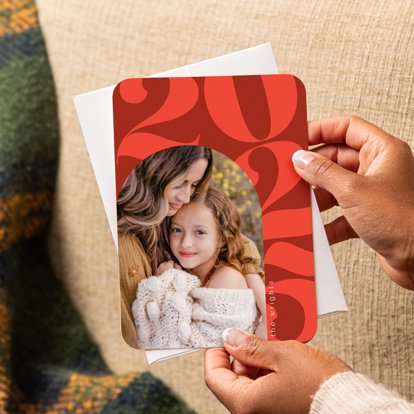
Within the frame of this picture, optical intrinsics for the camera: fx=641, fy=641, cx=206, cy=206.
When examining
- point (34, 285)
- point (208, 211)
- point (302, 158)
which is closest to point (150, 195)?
point (208, 211)

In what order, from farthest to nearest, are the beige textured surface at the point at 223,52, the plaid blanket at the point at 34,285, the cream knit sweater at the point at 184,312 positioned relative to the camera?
the plaid blanket at the point at 34,285 < the beige textured surface at the point at 223,52 < the cream knit sweater at the point at 184,312

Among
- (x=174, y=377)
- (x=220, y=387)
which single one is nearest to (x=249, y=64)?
(x=220, y=387)

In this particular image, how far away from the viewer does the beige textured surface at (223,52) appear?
886 mm

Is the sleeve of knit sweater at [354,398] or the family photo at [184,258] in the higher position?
the family photo at [184,258]

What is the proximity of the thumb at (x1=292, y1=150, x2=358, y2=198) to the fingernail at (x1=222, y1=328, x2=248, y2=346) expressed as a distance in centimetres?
18

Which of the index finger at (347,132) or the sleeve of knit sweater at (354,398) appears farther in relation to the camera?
the index finger at (347,132)

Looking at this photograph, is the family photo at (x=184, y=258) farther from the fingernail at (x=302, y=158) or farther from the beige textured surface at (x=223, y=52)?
the beige textured surface at (x=223, y=52)

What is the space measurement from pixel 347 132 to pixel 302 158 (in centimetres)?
12

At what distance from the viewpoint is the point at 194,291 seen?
73 cm

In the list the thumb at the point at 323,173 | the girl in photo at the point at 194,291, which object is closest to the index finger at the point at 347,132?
the thumb at the point at 323,173

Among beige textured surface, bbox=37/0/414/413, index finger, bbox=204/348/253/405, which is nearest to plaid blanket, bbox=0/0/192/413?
beige textured surface, bbox=37/0/414/413

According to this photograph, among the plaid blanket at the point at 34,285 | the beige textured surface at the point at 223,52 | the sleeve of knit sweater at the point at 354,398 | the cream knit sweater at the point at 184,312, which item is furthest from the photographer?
the plaid blanket at the point at 34,285

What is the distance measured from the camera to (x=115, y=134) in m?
0.72

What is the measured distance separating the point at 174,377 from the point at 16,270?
0.32 metres
